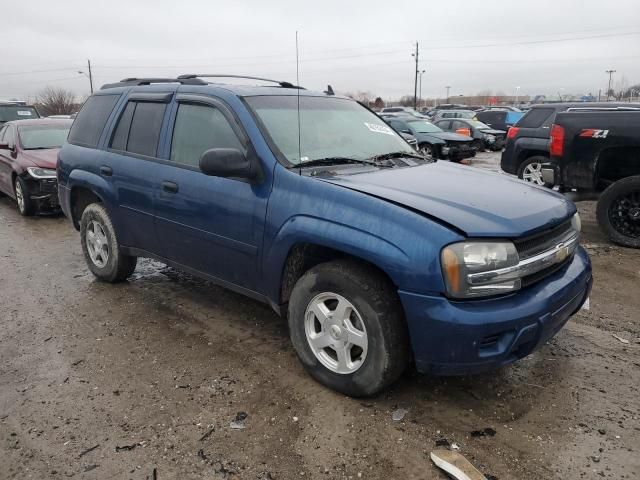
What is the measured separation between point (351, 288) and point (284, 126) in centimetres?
136

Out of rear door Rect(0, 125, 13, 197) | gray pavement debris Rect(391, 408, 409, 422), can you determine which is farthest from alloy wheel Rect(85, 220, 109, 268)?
rear door Rect(0, 125, 13, 197)

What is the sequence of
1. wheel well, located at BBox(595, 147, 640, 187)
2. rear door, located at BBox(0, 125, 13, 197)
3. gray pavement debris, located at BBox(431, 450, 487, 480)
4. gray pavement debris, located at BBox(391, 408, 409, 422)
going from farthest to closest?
rear door, located at BBox(0, 125, 13, 197) → wheel well, located at BBox(595, 147, 640, 187) → gray pavement debris, located at BBox(391, 408, 409, 422) → gray pavement debris, located at BBox(431, 450, 487, 480)

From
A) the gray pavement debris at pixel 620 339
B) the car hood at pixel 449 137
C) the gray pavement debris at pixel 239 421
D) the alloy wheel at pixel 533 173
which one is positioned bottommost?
the gray pavement debris at pixel 239 421

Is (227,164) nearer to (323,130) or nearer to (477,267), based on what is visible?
Answer: (323,130)

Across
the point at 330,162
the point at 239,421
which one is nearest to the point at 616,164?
the point at 330,162

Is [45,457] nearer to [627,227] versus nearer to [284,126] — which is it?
[284,126]

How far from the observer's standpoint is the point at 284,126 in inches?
141

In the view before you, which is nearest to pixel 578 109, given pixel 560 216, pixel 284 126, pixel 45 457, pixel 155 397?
pixel 560 216

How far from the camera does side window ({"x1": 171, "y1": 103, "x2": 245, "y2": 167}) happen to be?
3.64 m

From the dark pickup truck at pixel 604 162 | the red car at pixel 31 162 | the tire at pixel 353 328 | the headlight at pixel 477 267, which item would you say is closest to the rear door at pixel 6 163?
the red car at pixel 31 162

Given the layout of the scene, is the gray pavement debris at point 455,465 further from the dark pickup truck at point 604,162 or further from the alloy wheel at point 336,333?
the dark pickup truck at point 604,162

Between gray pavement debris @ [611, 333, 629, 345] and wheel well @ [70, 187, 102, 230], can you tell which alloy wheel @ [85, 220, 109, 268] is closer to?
wheel well @ [70, 187, 102, 230]

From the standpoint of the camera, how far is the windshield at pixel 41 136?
8.91 meters

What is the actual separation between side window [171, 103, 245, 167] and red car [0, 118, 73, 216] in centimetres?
514
